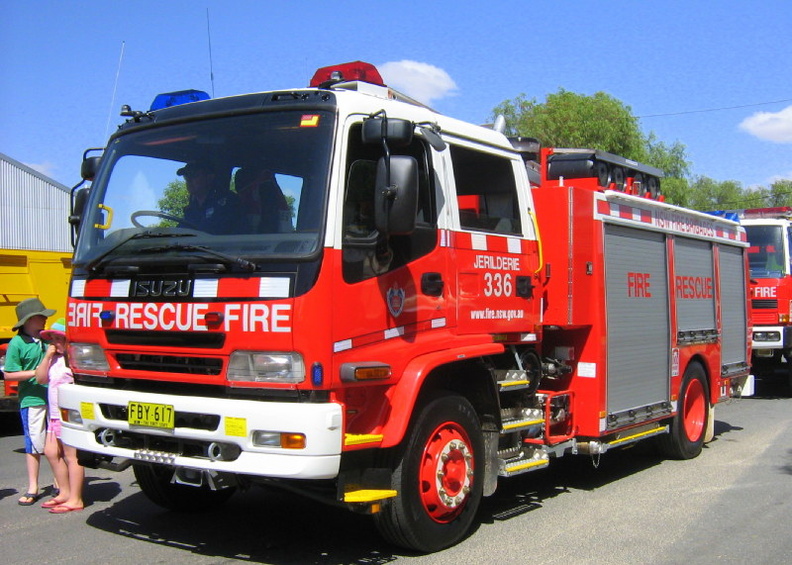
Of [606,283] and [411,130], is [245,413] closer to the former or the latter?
[411,130]

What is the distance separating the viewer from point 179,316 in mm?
4867

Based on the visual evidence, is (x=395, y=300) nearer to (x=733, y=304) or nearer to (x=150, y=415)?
(x=150, y=415)

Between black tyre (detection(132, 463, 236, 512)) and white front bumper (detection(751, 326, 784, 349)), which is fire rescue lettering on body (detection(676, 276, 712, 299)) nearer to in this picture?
black tyre (detection(132, 463, 236, 512))

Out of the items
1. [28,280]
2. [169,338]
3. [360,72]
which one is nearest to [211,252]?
[169,338]

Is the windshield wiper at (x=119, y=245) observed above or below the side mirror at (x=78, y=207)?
below

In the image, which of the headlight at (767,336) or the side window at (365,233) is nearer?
the side window at (365,233)

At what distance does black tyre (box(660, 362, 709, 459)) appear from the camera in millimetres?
8672

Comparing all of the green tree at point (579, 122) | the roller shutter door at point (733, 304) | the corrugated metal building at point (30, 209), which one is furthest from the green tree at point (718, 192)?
the roller shutter door at point (733, 304)

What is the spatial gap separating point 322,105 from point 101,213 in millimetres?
1763

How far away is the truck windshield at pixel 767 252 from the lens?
14664 mm

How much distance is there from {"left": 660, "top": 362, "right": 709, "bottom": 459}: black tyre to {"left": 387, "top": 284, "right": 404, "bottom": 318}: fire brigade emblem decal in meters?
4.52

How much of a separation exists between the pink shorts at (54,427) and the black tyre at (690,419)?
5841mm

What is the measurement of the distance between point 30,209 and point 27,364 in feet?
76.9

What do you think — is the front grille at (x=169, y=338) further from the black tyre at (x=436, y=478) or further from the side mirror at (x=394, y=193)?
the black tyre at (x=436, y=478)
